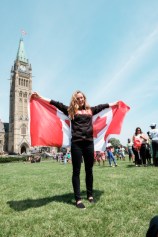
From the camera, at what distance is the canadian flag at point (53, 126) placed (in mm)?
7191

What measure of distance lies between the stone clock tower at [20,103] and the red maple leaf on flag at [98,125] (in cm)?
11130

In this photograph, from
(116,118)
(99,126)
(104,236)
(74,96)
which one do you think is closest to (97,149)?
(99,126)

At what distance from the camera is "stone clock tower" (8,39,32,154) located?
384 feet

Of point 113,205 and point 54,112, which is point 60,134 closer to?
point 54,112

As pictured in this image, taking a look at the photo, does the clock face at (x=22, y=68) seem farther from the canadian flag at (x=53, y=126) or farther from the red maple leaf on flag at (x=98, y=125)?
the red maple leaf on flag at (x=98, y=125)

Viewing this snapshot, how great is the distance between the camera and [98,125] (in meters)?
7.42

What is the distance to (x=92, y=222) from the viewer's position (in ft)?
14.5

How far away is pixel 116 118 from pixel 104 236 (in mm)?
4228

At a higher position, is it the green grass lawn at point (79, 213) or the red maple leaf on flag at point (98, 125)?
the red maple leaf on flag at point (98, 125)

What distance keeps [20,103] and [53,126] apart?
117807 mm

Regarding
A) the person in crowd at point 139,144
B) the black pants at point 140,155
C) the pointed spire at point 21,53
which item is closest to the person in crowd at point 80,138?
the person in crowd at point 139,144

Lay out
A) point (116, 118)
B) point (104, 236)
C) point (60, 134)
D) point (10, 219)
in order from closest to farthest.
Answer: point (104, 236) < point (10, 219) < point (60, 134) < point (116, 118)

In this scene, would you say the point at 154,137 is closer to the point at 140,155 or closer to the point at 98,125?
the point at 140,155

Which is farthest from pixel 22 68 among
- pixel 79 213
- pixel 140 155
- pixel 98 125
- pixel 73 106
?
pixel 79 213
